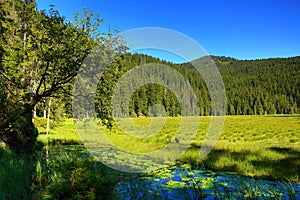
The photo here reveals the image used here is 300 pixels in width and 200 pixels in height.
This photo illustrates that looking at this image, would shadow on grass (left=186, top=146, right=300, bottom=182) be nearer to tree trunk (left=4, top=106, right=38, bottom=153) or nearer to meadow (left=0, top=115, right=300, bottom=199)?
meadow (left=0, top=115, right=300, bottom=199)

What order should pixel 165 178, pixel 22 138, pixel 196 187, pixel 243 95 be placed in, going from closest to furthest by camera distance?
pixel 196 187 → pixel 165 178 → pixel 22 138 → pixel 243 95

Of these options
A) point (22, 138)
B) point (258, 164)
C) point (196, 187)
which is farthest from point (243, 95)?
point (196, 187)

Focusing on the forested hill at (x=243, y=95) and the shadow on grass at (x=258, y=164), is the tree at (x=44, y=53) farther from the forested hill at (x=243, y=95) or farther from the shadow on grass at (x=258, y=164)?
the forested hill at (x=243, y=95)

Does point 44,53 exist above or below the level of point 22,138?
above

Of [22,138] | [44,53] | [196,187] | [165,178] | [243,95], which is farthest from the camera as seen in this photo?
[243,95]

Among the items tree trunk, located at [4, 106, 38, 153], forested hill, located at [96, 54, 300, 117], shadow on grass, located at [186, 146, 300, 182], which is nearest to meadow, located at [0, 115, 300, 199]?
shadow on grass, located at [186, 146, 300, 182]

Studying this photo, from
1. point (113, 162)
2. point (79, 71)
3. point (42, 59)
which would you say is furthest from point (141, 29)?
point (113, 162)

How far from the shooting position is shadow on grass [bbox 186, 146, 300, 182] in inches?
341

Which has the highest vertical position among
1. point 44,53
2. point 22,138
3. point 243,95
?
point 243,95

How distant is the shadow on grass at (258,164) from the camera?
28.4 ft

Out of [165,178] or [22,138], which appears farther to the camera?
[22,138]

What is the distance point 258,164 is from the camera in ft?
32.7

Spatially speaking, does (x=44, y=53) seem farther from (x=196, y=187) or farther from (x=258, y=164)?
(x=258, y=164)

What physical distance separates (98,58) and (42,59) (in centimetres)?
218
